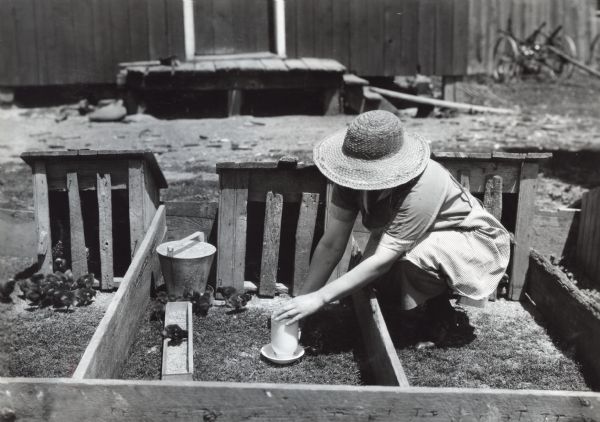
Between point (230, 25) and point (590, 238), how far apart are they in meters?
7.40

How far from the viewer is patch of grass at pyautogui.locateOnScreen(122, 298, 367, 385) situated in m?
3.59

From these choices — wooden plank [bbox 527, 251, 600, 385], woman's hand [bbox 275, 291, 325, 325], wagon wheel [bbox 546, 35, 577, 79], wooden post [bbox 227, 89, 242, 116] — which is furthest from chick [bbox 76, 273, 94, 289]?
wagon wheel [bbox 546, 35, 577, 79]

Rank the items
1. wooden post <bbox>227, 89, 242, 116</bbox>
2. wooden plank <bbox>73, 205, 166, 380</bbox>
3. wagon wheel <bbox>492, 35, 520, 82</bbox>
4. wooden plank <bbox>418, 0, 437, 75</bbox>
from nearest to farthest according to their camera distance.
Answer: wooden plank <bbox>73, 205, 166, 380</bbox>, wooden post <bbox>227, 89, 242, 116</bbox>, wooden plank <bbox>418, 0, 437, 75</bbox>, wagon wheel <bbox>492, 35, 520, 82</bbox>

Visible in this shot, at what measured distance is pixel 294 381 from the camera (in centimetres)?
352

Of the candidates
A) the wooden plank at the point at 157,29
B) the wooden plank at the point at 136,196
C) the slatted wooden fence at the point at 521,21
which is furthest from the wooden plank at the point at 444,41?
the wooden plank at the point at 136,196

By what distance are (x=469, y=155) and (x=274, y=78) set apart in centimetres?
597

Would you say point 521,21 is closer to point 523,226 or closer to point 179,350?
point 523,226

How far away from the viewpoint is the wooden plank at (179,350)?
3.35 meters

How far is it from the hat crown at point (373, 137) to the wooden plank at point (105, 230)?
6.56 ft

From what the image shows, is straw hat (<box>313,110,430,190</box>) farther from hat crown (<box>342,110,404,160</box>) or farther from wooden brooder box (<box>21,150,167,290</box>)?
wooden brooder box (<box>21,150,167,290</box>)

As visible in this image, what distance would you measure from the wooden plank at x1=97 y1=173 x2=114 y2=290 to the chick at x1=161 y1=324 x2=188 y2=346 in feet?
3.75

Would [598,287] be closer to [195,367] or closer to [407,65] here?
[195,367]

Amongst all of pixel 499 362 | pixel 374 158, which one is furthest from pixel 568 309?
pixel 374 158

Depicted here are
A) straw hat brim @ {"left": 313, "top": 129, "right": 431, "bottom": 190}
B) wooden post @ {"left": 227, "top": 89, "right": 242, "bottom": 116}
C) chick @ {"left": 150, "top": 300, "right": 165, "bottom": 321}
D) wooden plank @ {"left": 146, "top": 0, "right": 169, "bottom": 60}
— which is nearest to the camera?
straw hat brim @ {"left": 313, "top": 129, "right": 431, "bottom": 190}
